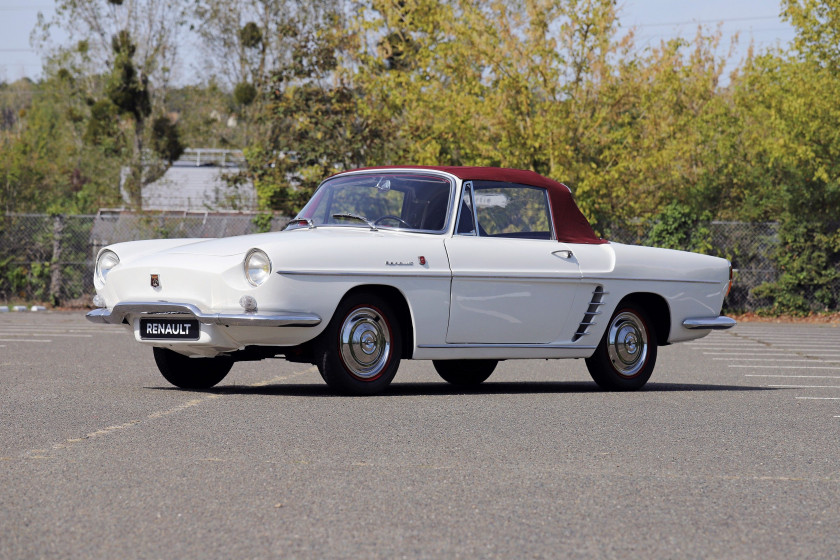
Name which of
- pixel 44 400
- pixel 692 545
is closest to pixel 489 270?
pixel 44 400

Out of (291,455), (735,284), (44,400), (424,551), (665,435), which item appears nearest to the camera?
(424,551)

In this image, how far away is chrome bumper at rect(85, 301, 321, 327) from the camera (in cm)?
837

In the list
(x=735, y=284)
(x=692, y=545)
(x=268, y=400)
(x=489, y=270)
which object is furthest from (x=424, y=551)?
(x=735, y=284)

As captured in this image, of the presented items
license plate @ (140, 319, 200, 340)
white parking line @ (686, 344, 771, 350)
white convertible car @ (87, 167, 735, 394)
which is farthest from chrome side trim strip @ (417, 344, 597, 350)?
white parking line @ (686, 344, 771, 350)

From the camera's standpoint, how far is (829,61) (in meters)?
27.5

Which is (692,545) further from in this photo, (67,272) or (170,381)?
(67,272)

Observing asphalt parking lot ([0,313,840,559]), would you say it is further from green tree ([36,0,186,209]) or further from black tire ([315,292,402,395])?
green tree ([36,0,186,209])

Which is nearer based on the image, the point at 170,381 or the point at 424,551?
the point at 424,551

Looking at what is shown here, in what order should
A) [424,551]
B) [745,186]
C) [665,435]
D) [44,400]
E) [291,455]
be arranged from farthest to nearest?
1. [745,186]
2. [44,400]
3. [665,435]
4. [291,455]
5. [424,551]

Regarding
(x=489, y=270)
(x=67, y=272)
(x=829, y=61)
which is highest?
(x=829, y=61)

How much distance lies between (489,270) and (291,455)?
3493 millimetres

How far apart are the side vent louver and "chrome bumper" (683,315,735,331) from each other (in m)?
0.95

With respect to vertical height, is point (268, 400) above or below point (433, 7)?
below

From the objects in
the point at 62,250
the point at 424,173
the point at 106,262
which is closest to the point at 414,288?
the point at 424,173
